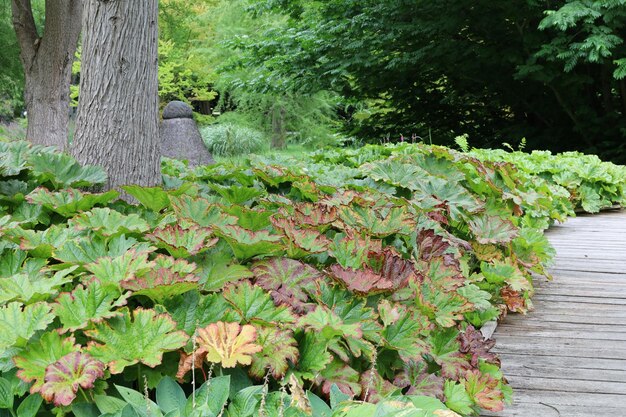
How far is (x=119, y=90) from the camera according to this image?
10.1 ft

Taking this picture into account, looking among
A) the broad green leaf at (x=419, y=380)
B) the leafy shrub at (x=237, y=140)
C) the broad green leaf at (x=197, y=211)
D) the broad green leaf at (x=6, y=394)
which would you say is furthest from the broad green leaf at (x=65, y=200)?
the leafy shrub at (x=237, y=140)

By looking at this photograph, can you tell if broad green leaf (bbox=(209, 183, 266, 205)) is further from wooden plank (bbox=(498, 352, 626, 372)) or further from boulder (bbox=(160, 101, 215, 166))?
boulder (bbox=(160, 101, 215, 166))

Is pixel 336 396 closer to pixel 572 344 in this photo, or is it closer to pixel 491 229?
pixel 572 344

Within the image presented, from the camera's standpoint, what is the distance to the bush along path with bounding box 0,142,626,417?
1.35m

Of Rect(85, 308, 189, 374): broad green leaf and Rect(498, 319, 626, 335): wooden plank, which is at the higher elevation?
Rect(85, 308, 189, 374): broad green leaf

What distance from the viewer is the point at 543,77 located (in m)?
10.2

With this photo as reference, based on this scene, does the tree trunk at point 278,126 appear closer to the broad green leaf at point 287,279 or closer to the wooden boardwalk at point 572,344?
the wooden boardwalk at point 572,344

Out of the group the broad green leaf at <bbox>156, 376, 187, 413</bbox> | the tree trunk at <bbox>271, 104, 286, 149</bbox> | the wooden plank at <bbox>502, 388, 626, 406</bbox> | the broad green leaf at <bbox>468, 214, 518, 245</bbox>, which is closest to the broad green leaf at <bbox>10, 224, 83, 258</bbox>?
the broad green leaf at <bbox>156, 376, 187, 413</bbox>

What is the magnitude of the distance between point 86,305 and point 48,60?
348 inches

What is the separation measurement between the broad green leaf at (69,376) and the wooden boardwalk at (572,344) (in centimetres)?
151

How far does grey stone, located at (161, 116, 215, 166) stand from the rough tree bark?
2.39m

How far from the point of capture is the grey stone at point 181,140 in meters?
11.5

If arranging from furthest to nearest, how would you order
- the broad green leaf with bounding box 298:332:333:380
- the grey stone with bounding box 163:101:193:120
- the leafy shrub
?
the leafy shrub → the grey stone with bounding box 163:101:193:120 → the broad green leaf with bounding box 298:332:333:380

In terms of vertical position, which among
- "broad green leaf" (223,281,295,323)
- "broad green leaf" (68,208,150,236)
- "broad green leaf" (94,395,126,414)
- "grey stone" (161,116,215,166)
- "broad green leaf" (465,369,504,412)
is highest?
"broad green leaf" (68,208,150,236)
